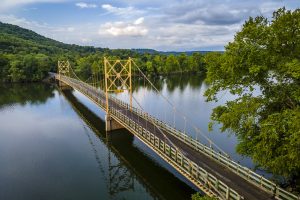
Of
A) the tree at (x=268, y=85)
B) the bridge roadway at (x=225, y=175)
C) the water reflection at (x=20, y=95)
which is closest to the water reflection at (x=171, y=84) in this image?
the water reflection at (x=20, y=95)

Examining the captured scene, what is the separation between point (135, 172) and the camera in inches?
1096

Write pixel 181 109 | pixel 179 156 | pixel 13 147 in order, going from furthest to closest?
pixel 181 109, pixel 13 147, pixel 179 156

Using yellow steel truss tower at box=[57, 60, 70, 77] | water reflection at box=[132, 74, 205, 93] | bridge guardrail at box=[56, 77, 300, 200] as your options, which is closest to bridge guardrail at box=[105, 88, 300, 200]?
bridge guardrail at box=[56, 77, 300, 200]

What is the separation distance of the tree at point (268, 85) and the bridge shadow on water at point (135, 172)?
859cm

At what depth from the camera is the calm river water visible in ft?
79.2

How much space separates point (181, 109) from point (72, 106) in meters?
25.6

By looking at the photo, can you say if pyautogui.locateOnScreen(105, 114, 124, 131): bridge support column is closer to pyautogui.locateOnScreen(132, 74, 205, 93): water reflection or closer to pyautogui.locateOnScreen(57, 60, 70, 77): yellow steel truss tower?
pyautogui.locateOnScreen(132, 74, 205, 93): water reflection

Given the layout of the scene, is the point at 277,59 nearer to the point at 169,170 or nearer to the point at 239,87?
the point at 239,87

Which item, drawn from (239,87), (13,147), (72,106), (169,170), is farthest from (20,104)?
(239,87)

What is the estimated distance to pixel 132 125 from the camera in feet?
105

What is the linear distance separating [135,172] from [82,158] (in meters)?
7.48

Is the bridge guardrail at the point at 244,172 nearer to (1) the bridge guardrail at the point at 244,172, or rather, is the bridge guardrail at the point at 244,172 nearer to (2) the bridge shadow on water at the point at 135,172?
(1) the bridge guardrail at the point at 244,172

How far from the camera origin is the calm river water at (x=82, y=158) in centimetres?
2414

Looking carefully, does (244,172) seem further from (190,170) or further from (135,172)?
(135,172)
